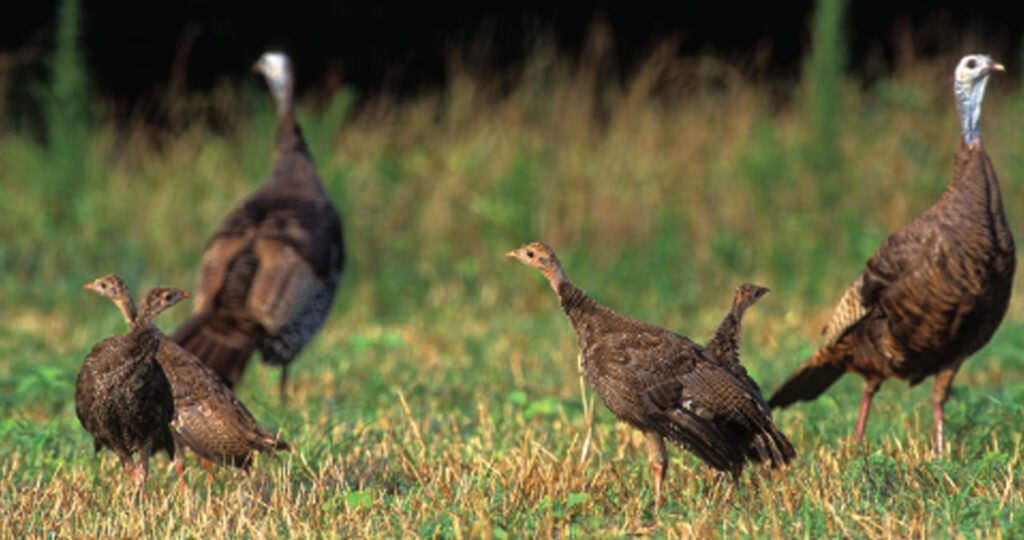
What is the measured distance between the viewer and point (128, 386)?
14.9ft

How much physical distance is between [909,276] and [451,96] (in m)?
7.72

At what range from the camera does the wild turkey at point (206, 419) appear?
4.73 meters

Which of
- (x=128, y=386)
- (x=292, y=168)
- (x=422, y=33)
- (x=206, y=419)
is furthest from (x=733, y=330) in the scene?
(x=422, y=33)

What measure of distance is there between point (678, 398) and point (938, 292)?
1569 mm

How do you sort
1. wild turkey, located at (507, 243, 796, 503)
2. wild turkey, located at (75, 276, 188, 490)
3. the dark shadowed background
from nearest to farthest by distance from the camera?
wild turkey, located at (507, 243, 796, 503)
wild turkey, located at (75, 276, 188, 490)
the dark shadowed background

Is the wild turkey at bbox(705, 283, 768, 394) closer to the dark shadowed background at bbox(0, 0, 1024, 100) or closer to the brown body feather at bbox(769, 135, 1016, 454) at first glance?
the brown body feather at bbox(769, 135, 1016, 454)

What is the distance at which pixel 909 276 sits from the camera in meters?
5.56

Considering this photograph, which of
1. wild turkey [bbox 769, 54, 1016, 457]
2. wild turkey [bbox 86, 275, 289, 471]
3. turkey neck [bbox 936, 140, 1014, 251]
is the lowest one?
wild turkey [bbox 86, 275, 289, 471]

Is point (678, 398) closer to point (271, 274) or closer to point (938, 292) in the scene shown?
point (938, 292)

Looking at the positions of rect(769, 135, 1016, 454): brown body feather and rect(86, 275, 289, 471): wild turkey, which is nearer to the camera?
rect(86, 275, 289, 471): wild turkey

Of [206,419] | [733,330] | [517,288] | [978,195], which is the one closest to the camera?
[733,330]

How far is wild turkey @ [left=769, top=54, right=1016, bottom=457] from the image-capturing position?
539 cm

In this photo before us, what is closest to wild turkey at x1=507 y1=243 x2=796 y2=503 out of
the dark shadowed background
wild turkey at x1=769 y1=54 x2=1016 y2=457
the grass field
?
the grass field

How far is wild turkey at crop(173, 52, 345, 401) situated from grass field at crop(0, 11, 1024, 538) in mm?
322
